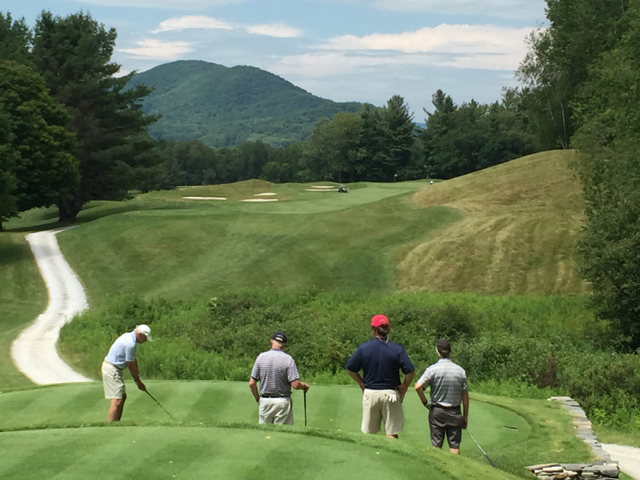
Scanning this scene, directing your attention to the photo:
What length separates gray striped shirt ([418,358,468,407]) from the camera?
427 inches

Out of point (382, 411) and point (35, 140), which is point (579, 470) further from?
point (35, 140)

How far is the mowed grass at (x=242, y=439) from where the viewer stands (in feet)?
29.0

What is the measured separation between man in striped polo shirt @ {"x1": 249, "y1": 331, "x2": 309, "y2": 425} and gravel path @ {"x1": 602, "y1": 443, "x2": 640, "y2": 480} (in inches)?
291

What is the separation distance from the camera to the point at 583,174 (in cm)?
4359

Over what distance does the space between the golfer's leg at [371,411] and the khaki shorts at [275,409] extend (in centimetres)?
122

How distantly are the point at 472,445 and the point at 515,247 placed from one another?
29122 millimetres

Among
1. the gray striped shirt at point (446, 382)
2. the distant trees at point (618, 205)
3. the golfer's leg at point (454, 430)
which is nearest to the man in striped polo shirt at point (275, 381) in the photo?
the gray striped shirt at point (446, 382)

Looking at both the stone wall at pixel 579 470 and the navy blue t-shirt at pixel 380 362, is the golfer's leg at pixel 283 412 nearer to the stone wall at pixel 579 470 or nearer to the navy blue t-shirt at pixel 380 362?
the navy blue t-shirt at pixel 380 362

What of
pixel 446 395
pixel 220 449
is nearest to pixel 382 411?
pixel 446 395

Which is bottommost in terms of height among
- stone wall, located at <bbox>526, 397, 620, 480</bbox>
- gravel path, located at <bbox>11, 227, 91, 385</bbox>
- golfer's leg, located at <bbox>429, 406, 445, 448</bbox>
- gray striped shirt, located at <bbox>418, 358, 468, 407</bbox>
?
gravel path, located at <bbox>11, 227, 91, 385</bbox>

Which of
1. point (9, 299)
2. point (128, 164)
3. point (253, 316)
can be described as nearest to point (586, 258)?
point (253, 316)

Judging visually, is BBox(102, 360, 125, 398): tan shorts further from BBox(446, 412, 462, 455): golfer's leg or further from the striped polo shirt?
BBox(446, 412, 462, 455): golfer's leg

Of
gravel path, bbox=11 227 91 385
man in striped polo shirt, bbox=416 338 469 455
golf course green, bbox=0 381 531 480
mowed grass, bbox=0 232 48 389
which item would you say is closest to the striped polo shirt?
golf course green, bbox=0 381 531 480

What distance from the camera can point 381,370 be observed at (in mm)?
10914
